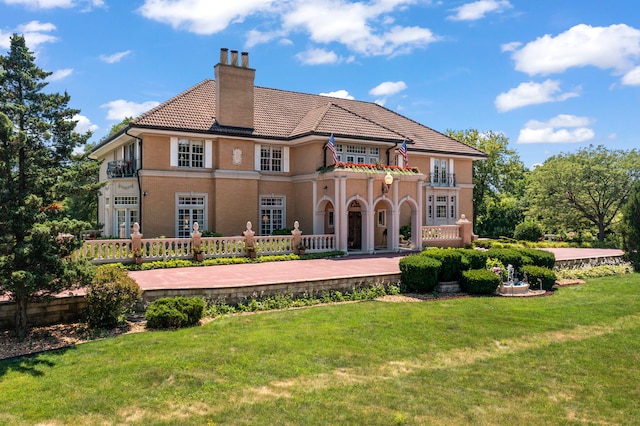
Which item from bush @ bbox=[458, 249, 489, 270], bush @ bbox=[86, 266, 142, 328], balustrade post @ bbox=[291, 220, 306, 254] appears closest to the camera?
bush @ bbox=[86, 266, 142, 328]

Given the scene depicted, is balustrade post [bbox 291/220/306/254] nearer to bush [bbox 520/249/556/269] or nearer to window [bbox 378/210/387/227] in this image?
window [bbox 378/210/387/227]

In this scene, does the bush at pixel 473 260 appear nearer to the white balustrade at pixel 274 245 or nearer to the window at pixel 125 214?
the white balustrade at pixel 274 245

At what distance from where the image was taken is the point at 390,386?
26.6ft

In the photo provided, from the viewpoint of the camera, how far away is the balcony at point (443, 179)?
1256 inches

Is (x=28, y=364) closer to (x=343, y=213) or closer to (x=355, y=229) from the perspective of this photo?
(x=343, y=213)

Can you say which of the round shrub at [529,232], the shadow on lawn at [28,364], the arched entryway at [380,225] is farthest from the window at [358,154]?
the shadow on lawn at [28,364]

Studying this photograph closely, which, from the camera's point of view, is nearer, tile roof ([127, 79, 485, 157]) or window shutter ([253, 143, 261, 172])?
tile roof ([127, 79, 485, 157])

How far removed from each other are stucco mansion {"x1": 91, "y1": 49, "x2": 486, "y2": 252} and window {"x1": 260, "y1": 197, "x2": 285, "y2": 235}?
0.06 m

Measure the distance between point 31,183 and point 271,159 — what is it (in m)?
16.9

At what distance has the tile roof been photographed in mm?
23984

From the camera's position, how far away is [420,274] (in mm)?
15531

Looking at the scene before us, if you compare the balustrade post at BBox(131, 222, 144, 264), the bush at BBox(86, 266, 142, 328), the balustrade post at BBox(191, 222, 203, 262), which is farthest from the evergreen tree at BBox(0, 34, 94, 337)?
the balustrade post at BBox(191, 222, 203, 262)

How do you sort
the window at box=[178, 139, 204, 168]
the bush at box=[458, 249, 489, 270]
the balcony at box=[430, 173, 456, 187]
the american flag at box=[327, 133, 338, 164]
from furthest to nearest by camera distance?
the balcony at box=[430, 173, 456, 187] → the window at box=[178, 139, 204, 168] → the american flag at box=[327, 133, 338, 164] → the bush at box=[458, 249, 489, 270]

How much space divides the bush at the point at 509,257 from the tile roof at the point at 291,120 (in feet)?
35.7
